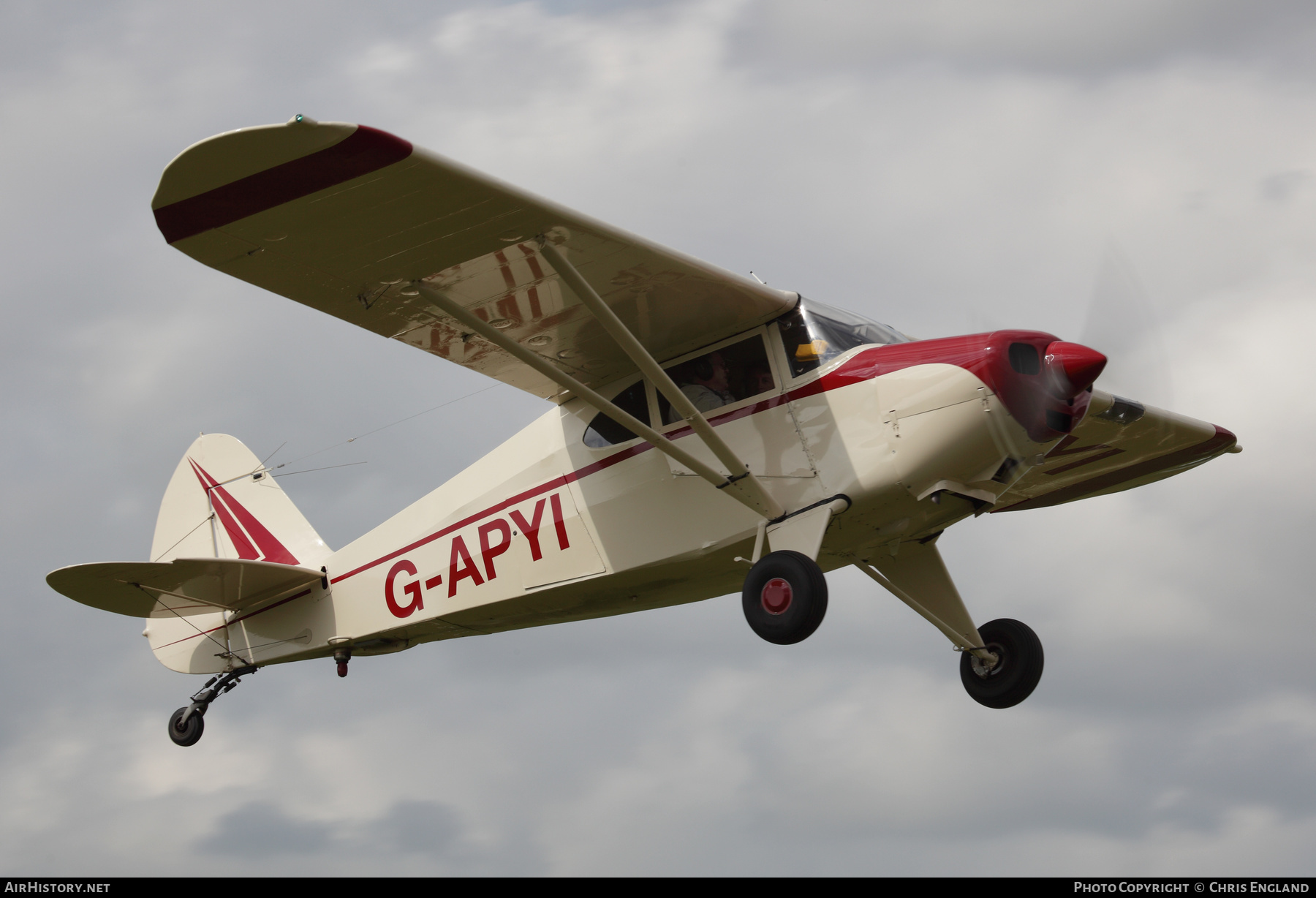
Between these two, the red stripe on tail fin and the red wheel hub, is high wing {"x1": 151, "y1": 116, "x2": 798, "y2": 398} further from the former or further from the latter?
the red stripe on tail fin

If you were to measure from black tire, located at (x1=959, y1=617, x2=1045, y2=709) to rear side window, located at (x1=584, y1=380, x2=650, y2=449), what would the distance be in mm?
3154

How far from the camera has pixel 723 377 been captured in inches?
375

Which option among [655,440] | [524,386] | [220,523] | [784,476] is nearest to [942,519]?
[784,476]

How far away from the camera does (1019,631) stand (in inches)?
415

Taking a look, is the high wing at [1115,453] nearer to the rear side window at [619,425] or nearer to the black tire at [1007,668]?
the black tire at [1007,668]

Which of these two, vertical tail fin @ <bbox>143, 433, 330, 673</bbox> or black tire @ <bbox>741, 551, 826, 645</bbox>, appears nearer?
black tire @ <bbox>741, 551, 826, 645</bbox>

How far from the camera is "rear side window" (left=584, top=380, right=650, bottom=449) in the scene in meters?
9.92

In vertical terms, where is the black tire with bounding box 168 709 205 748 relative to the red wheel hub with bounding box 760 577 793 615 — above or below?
below

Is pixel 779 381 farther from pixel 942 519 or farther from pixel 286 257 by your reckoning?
pixel 286 257

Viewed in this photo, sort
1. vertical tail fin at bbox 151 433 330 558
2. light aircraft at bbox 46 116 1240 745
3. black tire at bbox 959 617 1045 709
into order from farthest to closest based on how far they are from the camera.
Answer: vertical tail fin at bbox 151 433 330 558 < black tire at bbox 959 617 1045 709 < light aircraft at bbox 46 116 1240 745

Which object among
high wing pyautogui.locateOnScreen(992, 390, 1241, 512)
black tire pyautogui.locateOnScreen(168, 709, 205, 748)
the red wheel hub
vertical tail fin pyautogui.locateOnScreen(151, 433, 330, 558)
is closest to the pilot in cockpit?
the red wheel hub

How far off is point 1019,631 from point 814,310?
3067 mm

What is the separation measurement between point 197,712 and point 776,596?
617 centimetres

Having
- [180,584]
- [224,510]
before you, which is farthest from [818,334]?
[224,510]
